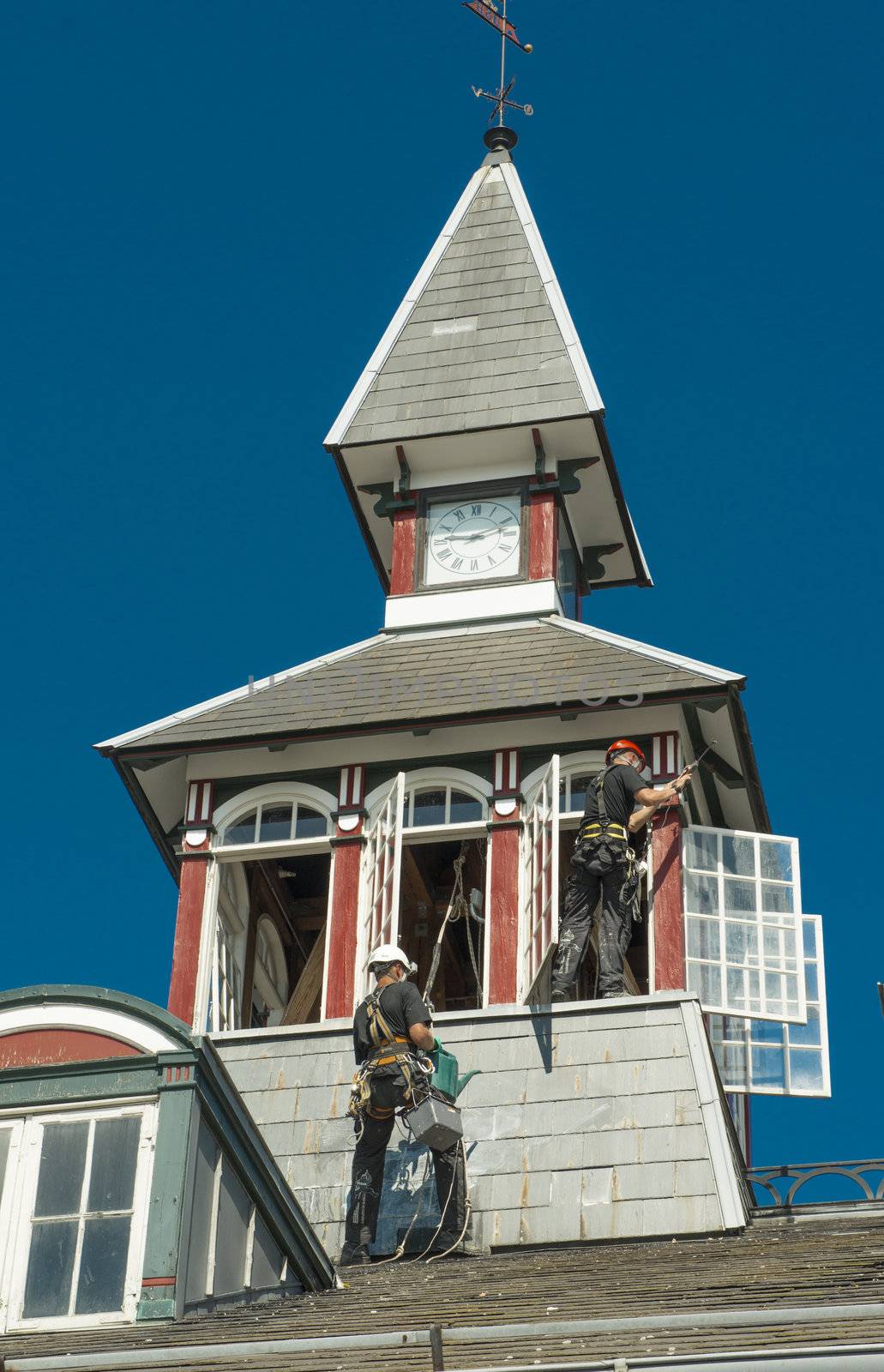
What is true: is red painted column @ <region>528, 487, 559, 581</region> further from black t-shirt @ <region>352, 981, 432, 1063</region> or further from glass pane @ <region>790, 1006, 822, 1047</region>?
black t-shirt @ <region>352, 981, 432, 1063</region>

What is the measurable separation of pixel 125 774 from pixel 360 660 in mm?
2423

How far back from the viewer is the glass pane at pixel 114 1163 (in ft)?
37.9

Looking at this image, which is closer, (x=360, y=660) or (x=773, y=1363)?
A: (x=773, y=1363)

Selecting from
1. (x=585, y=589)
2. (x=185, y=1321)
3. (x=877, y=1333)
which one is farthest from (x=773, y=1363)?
(x=585, y=589)

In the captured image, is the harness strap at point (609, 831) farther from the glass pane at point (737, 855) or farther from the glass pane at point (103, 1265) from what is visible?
the glass pane at point (103, 1265)

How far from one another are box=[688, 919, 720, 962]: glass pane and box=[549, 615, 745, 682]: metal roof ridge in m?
1.92

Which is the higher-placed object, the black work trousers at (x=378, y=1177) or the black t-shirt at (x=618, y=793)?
the black t-shirt at (x=618, y=793)

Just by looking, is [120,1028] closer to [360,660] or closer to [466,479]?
[360,660]

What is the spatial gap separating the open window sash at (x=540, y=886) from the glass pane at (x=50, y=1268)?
660 cm

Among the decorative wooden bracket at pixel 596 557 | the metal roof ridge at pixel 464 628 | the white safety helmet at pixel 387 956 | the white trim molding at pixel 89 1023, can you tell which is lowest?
the white trim molding at pixel 89 1023

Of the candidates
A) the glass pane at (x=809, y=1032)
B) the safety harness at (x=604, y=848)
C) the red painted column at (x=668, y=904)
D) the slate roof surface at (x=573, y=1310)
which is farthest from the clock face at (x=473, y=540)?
the slate roof surface at (x=573, y=1310)

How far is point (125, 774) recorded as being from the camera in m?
20.2

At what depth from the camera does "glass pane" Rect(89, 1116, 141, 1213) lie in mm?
11539

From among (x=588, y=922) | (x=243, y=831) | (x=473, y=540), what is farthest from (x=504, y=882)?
(x=473, y=540)
